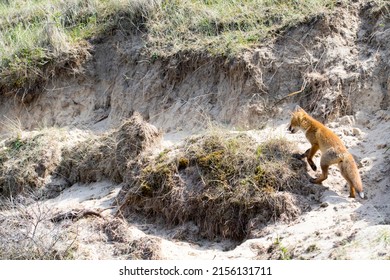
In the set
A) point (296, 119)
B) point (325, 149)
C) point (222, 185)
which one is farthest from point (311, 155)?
point (222, 185)

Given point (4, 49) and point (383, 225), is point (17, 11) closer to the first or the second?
point (4, 49)

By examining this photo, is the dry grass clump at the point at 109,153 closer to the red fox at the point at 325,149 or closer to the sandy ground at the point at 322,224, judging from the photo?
the sandy ground at the point at 322,224

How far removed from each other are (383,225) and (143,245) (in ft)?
9.43

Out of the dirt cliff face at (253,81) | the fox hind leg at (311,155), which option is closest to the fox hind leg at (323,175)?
the fox hind leg at (311,155)

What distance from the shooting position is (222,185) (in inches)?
340

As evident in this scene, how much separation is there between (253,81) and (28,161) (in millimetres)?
3802

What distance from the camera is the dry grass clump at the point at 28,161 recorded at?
10.4 m

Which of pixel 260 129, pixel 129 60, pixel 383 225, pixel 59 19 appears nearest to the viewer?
pixel 383 225

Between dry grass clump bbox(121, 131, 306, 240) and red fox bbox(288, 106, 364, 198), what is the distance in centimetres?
30

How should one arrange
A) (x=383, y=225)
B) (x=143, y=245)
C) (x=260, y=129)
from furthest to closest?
1. (x=260, y=129)
2. (x=143, y=245)
3. (x=383, y=225)

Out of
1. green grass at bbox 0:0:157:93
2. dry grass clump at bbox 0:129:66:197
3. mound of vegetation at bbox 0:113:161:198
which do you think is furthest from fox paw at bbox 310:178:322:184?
green grass at bbox 0:0:157:93

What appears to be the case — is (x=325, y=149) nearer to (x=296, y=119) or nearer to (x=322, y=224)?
(x=296, y=119)

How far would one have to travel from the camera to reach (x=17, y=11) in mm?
14266

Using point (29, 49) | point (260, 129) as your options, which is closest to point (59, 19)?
point (29, 49)
